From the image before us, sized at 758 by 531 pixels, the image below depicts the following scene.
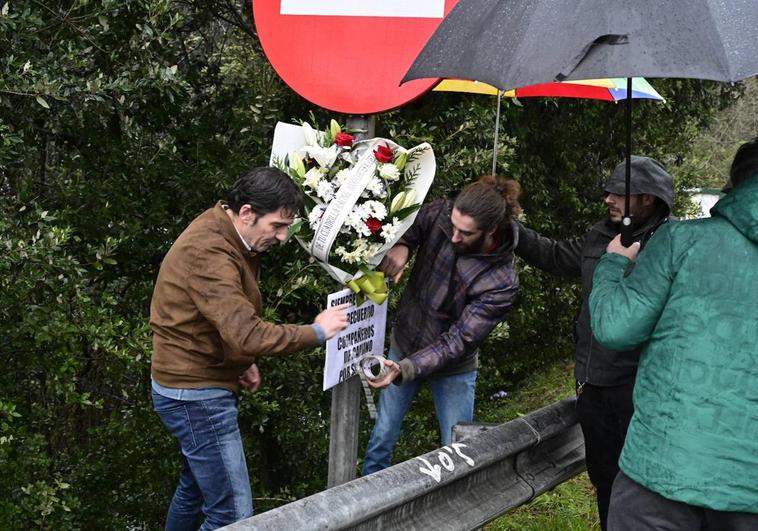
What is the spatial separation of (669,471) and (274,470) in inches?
154

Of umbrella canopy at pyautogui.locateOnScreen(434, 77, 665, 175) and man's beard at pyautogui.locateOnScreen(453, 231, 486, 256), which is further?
umbrella canopy at pyautogui.locateOnScreen(434, 77, 665, 175)

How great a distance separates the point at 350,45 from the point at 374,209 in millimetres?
600

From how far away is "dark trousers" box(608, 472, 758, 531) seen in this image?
292cm

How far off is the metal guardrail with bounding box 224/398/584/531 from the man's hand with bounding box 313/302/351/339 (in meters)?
0.54

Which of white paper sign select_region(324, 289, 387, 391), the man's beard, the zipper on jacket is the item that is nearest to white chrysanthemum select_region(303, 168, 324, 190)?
white paper sign select_region(324, 289, 387, 391)

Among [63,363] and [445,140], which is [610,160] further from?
[63,363]

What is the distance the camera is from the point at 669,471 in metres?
2.93

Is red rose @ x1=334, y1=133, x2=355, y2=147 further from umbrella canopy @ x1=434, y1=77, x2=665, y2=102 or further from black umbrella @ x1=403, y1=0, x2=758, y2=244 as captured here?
umbrella canopy @ x1=434, y1=77, x2=665, y2=102

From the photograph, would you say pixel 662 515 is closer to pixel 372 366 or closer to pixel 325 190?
pixel 372 366

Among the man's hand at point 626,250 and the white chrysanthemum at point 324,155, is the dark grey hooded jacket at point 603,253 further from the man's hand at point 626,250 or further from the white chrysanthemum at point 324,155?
the white chrysanthemum at point 324,155

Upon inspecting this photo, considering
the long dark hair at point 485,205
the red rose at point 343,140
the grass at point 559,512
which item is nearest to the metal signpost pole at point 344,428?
the red rose at point 343,140

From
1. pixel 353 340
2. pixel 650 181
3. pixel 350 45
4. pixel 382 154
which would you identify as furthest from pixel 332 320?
pixel 650 181

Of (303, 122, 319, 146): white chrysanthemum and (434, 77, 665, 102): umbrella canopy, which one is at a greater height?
(434, 77, 665, 102): umbrella canopy

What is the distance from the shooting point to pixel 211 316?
3479mm
